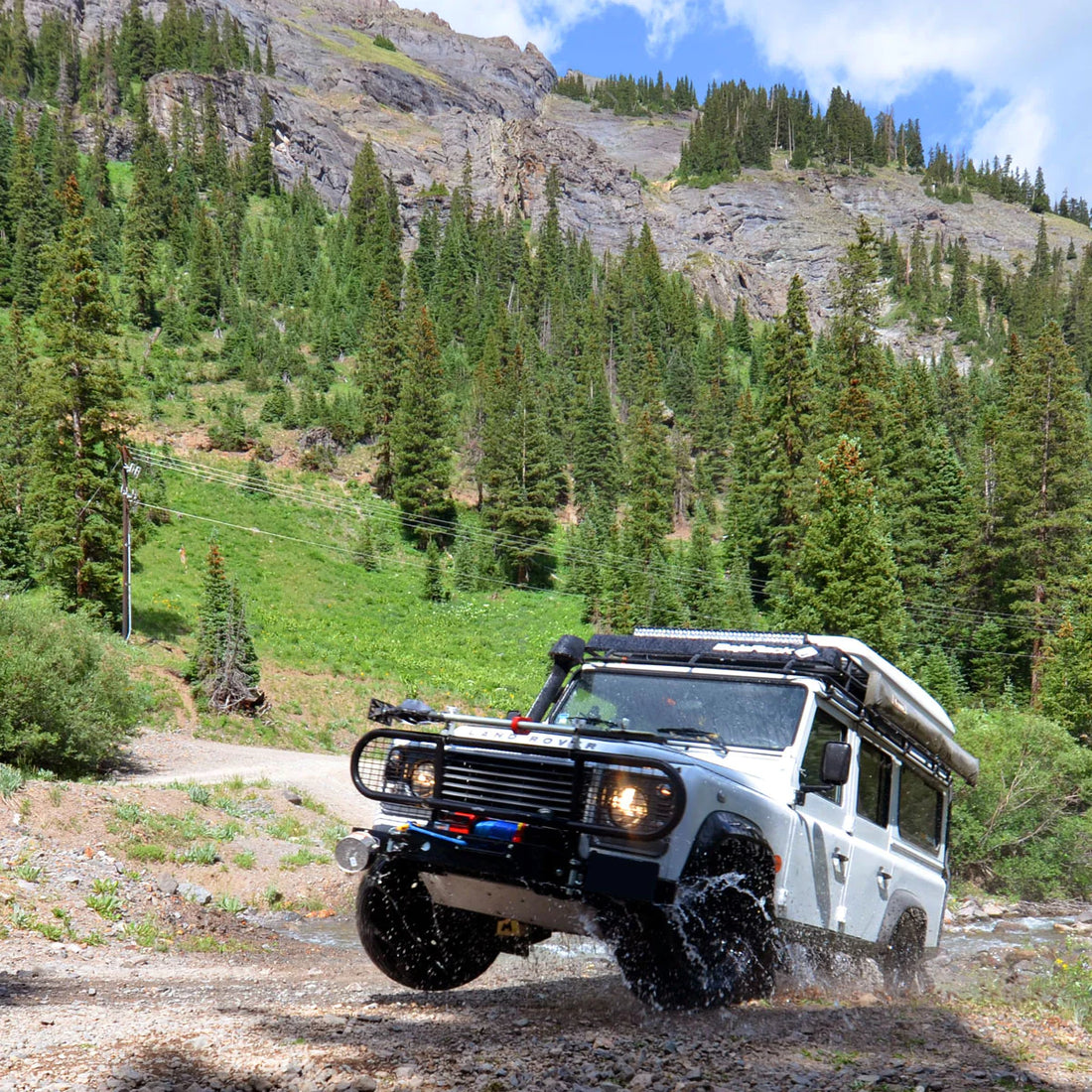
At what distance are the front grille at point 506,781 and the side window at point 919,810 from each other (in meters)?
4.31

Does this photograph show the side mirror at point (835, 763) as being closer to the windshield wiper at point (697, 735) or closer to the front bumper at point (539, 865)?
the windshield wiper at point (697, 735)

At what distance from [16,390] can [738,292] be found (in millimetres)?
130389

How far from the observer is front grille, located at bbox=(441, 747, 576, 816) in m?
5.15

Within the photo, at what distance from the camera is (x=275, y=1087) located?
377 cm

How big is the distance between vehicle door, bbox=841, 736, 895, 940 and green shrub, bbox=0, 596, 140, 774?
1481 cm

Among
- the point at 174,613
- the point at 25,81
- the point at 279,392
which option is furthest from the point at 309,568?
the point at 25,81

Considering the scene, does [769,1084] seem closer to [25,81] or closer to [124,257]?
[124,257]

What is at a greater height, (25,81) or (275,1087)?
(25,81)

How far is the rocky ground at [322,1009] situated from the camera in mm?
4105

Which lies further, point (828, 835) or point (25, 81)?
point (25, 81)

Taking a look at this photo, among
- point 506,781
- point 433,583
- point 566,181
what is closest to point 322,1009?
point 506,781

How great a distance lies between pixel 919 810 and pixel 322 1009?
5.84 meters

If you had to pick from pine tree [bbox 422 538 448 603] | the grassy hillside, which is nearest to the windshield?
the grassy hillside

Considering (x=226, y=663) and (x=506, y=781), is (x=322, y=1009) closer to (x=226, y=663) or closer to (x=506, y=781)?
(x=506, y=781)
